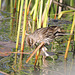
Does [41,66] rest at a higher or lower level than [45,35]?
lower

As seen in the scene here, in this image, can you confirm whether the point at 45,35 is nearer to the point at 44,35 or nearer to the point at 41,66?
the point at 44,35

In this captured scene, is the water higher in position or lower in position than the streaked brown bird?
lower

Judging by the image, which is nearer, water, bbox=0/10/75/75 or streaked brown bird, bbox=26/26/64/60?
water, bbox=0/10/75/75

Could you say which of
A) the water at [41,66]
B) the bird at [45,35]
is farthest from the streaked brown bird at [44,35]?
the water at [41,66]

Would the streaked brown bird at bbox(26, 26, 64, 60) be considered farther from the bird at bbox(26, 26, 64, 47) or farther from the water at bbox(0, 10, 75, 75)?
the water at bbox(0, 10, 75, 75)

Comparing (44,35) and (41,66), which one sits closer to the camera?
(41,66)

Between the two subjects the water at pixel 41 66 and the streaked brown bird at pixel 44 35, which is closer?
the water at pixel 41 66

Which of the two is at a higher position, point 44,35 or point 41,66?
point 44,35

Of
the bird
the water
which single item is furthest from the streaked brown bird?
the water

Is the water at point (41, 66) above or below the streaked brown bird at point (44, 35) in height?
below

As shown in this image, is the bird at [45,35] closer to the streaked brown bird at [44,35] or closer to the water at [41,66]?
the streaked brown bird at [44,35]

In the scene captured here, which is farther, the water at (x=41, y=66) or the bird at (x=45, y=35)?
the bird at (x=45, y=35)

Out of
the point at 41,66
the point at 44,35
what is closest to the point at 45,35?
the point at 44,35

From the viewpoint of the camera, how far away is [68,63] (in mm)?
3189
